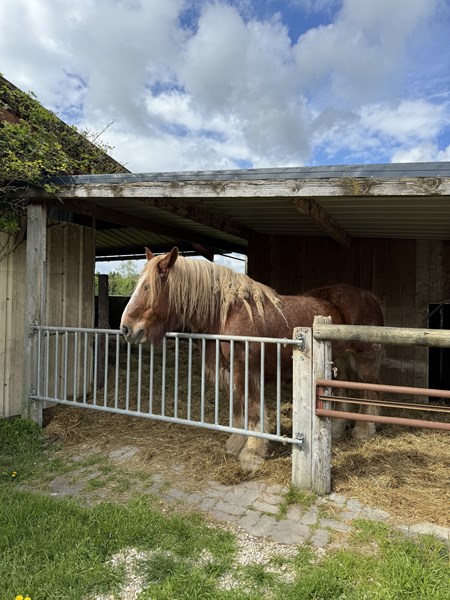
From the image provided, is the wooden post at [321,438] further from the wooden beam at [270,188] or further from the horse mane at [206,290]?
the wooden beam at [270,188]

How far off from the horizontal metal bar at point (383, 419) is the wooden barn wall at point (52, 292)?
335 cm

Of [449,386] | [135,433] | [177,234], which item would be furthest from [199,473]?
[449,386]

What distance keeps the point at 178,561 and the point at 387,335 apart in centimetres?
176

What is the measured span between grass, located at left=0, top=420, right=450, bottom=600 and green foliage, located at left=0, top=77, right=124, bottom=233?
2.80m

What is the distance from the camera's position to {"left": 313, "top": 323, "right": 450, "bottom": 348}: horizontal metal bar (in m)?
2.42

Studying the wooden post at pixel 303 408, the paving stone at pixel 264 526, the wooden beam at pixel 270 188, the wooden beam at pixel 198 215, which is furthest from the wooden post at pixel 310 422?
the wooden beam at pixel 198 215

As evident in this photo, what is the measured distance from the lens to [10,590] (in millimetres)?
1812

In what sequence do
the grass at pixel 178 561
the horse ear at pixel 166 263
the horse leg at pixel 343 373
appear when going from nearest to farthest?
the grass at pixel 178 561 → the horse ear at pixel 166 263 → the horse leg at pixel 343 373

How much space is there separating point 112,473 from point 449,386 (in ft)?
18.2

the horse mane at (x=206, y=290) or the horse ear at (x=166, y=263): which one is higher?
the horse ear at (x=166, y=263)

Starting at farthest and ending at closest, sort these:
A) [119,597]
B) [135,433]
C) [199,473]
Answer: [135,433], [199,473], [119,597]

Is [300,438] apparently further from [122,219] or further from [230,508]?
[122,219]

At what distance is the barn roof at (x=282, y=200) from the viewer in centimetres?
283

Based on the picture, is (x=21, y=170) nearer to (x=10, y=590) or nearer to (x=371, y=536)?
(x=10, y=590)
